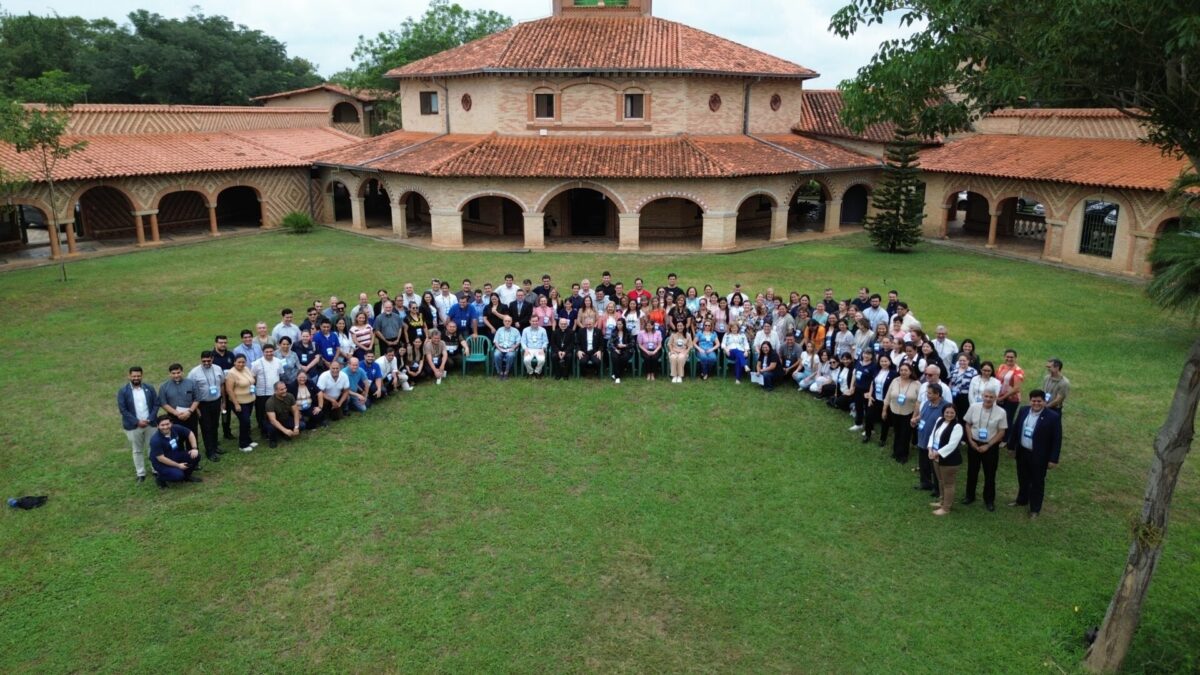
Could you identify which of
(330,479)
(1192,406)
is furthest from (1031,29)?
(330,479)

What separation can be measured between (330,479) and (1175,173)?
24.8 m

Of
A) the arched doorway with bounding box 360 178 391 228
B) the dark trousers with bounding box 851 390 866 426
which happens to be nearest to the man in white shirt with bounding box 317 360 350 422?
the dark trousers with bounding box 851 390 866 426

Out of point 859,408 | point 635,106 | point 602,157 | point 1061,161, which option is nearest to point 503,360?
point 859,408

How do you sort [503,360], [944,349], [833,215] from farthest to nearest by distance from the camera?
[833,215]
[503,360]
[944,349]

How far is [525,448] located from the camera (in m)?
12.4

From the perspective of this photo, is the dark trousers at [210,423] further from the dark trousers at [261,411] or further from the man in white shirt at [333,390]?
the man in white shirt at [333,390]

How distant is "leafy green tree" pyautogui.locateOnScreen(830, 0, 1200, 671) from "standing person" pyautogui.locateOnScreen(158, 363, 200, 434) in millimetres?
9596

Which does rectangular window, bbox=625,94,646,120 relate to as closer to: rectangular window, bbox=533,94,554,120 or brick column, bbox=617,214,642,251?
rectangular window, bbox=533,94,554,120

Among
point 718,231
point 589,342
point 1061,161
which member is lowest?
point 589,342

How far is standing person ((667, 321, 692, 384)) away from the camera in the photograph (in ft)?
50.9

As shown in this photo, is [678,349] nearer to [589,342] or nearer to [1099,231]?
[589,342]

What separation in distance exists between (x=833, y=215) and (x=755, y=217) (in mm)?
3214

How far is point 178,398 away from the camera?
36.8 feet

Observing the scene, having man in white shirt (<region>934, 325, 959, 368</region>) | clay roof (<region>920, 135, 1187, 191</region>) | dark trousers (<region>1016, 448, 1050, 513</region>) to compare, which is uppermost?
clay roof (<region>920, 135, 1187, 191</region>)
